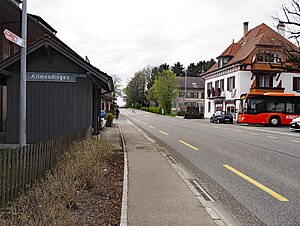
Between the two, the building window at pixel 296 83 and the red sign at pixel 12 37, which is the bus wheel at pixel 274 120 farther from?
the red sign at pixel 12 37

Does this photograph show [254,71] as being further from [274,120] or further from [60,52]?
[60,52]


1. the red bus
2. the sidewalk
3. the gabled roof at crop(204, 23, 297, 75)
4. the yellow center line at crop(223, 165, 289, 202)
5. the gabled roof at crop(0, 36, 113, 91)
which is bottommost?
the yellow center line at crop(223, 165, 289, 202)

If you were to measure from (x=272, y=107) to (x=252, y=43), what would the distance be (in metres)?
18.7

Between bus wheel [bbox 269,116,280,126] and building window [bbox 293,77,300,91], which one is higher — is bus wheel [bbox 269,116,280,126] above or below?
below

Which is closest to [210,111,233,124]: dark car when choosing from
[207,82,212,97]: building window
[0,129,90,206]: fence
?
[207,82,212,97]: building window

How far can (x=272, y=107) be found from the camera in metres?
36.2

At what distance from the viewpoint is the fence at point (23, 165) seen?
6.06 meters

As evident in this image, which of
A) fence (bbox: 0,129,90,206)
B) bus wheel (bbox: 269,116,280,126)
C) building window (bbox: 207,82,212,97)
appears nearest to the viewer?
fence (bbox: 0,129,90,206)

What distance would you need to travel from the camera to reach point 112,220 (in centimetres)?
562

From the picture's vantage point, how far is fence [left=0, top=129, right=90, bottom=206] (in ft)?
19.9

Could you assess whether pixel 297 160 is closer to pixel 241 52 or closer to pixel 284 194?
pixel 284 194

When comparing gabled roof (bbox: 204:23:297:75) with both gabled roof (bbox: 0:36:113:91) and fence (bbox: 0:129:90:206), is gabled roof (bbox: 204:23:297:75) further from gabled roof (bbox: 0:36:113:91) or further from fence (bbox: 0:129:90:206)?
fence (bbox: 0:129:90:206)

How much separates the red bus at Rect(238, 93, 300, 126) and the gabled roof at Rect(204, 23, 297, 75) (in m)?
12.3

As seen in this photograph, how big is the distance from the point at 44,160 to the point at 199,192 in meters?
3.41
